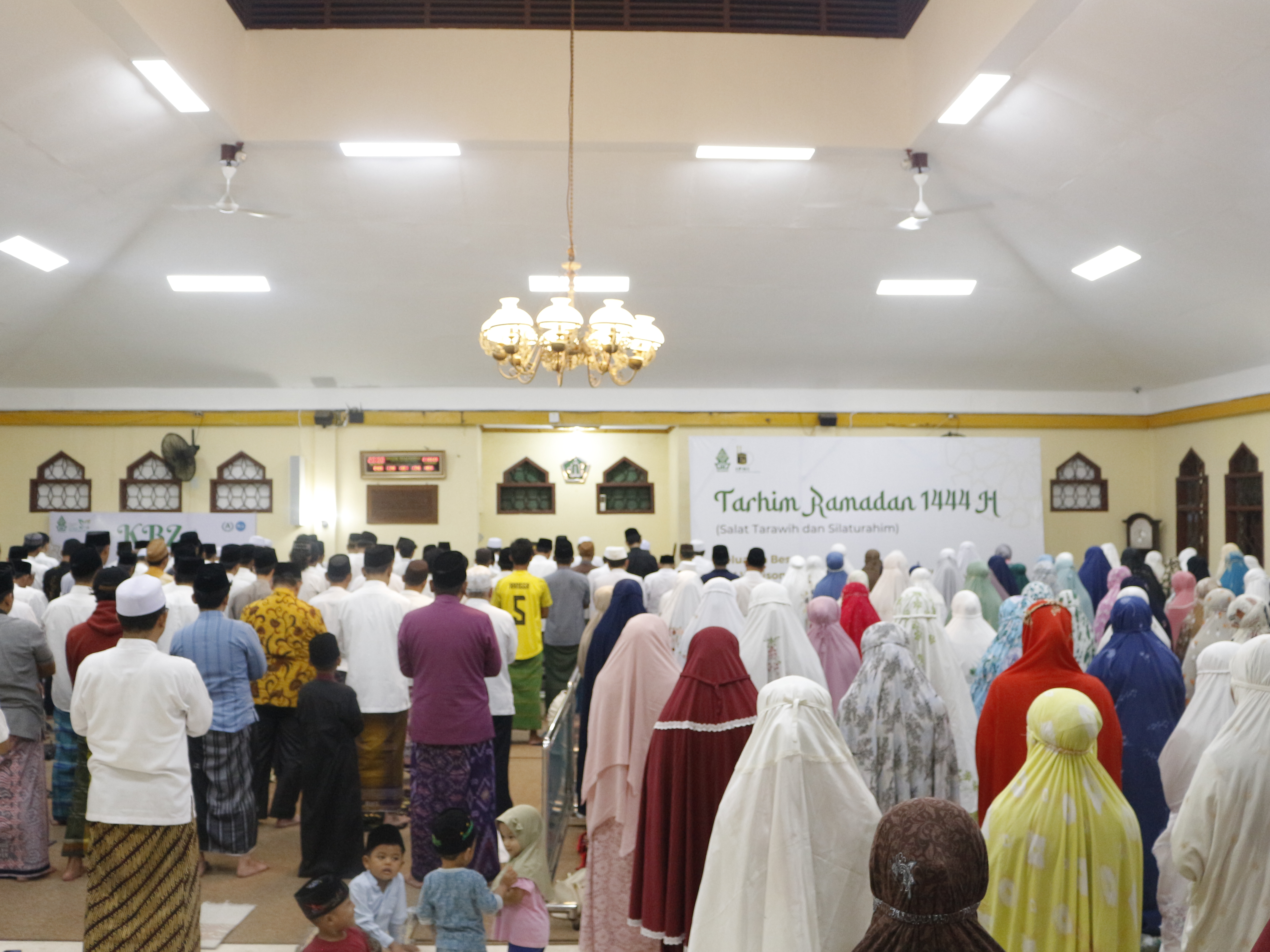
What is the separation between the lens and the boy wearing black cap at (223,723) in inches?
163

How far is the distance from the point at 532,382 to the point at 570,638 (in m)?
4.89

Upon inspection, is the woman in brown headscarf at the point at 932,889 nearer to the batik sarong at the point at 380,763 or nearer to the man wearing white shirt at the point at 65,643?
the batik sarong at the point at 380,763

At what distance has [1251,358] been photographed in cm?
938

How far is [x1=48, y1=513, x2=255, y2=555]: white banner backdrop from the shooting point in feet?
36.3

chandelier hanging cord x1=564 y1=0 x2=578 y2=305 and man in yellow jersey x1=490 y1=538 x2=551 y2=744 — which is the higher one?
chandelier hanging cord x1=564 y1=0 x2=578 y2=305

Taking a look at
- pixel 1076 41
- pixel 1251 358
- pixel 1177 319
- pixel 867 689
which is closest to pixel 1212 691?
pixel 867 689

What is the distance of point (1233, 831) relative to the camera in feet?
8.43

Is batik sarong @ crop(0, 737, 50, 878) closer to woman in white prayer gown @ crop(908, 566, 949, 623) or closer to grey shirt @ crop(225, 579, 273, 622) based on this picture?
grey shirt @ crop(225, 579, 273, 622)

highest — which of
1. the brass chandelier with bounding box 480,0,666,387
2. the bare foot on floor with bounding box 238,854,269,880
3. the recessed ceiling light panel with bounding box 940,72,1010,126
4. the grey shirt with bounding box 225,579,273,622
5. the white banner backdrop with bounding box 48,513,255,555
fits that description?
the recessed ceiling light panel with bounding box 940,72,1010,126

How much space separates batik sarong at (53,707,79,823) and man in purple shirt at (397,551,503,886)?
2054 millimetres

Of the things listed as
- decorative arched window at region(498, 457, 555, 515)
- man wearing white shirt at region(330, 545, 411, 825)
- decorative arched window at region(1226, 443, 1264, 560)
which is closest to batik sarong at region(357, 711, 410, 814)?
man wearing white shirt at region(330, 545, 411, 825)

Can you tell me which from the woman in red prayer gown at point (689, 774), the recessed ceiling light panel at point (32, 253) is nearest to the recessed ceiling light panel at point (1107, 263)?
the woman in red prayer gown at point (689, 774)

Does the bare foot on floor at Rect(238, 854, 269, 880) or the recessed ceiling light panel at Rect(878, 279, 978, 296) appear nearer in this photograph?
the bare foot on floor at Rect(238, 854, 269, 880)

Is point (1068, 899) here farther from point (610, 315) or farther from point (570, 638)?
point (570, 638)
